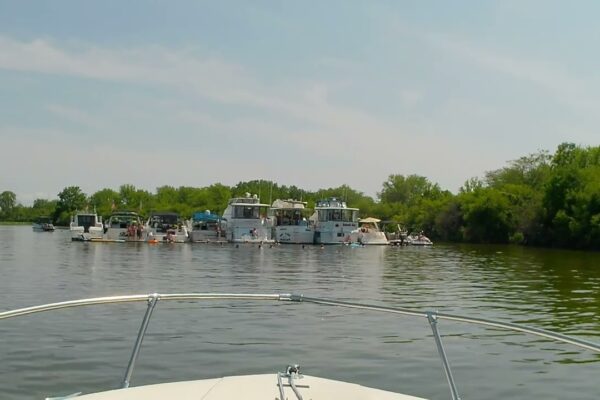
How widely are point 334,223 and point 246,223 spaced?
9.78m

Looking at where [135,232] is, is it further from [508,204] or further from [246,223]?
[508,204]

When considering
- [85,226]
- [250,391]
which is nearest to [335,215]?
[85,226]

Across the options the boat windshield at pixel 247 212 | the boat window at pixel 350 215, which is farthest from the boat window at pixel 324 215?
the boat windshield at pixel 247 212

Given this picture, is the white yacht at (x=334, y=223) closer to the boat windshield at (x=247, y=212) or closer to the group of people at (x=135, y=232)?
the boat windshield at (x=247, y=212)

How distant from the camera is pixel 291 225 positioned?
8650 cm

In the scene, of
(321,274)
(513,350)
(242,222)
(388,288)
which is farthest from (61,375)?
(242,222)

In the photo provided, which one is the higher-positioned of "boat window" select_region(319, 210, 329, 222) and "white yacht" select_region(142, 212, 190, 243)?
"boat window" select_region(319, 210, 329, 222)

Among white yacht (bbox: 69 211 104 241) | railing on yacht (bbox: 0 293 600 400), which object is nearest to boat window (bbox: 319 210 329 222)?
white yacht (bbox: 69 211 104 241)

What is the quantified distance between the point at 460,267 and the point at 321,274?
11251mm

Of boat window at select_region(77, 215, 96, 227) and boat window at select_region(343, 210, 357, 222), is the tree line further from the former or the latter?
boat window at select_region(343, 210, 357, 222)

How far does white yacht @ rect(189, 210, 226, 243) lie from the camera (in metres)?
83.5

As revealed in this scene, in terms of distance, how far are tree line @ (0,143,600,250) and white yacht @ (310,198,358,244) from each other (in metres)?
22.8

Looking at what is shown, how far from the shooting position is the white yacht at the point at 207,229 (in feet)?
274

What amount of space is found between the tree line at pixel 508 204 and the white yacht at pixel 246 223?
71.5 ft
